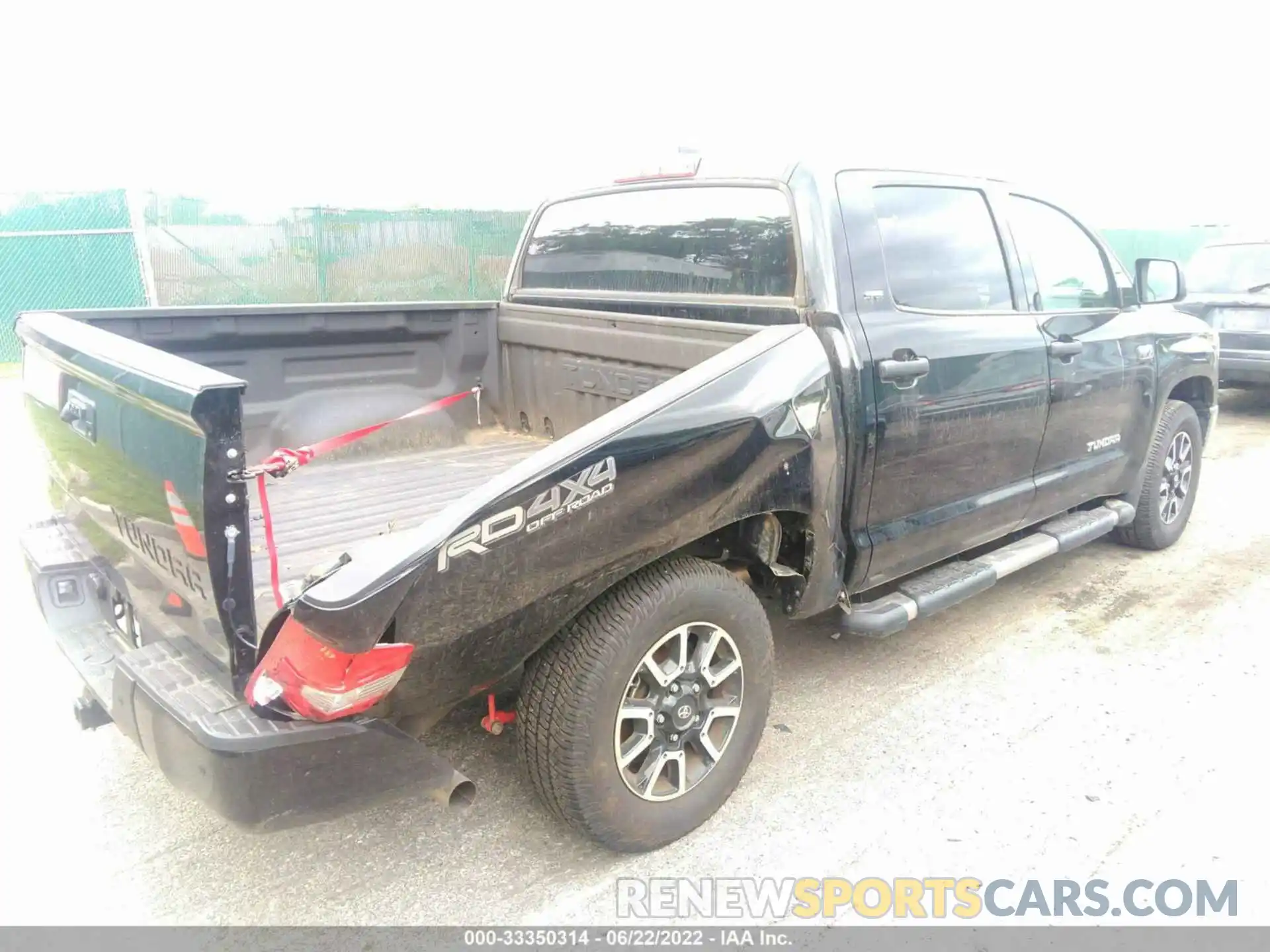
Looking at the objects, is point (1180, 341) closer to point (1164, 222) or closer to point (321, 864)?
point (321, 864)

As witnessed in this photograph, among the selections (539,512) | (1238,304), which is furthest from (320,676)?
(1238,304)

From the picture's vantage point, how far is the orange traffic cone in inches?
86.6

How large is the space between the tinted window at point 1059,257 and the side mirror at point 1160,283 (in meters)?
0.31

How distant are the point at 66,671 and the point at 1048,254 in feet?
14.8

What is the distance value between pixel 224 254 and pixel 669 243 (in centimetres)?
1137

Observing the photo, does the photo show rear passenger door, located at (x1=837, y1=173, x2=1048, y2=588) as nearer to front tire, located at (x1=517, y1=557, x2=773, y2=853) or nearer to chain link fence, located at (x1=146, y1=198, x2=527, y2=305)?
front tire, located at (x1=517, y1=557, x2=773, y2=853)

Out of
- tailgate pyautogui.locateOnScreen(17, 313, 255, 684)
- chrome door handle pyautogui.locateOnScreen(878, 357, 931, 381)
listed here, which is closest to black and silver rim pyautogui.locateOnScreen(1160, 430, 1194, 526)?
chrome door handle pyautogui.locateOnScreen(878, 357, 931, 381)

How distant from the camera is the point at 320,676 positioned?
2.12m

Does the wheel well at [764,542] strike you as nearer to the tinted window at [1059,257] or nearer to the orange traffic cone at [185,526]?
the orange traffic cone at [185,526]

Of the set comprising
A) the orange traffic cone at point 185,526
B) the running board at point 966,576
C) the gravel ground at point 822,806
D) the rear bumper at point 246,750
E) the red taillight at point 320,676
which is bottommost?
the gravel ground at point 822,806

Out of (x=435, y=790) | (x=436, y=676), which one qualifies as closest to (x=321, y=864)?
(x=435, y=790)

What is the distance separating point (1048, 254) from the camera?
13.7ft

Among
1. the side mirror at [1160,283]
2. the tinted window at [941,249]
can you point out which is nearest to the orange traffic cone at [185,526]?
the tinted window at [941,249]

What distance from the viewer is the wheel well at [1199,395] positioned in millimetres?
5289
